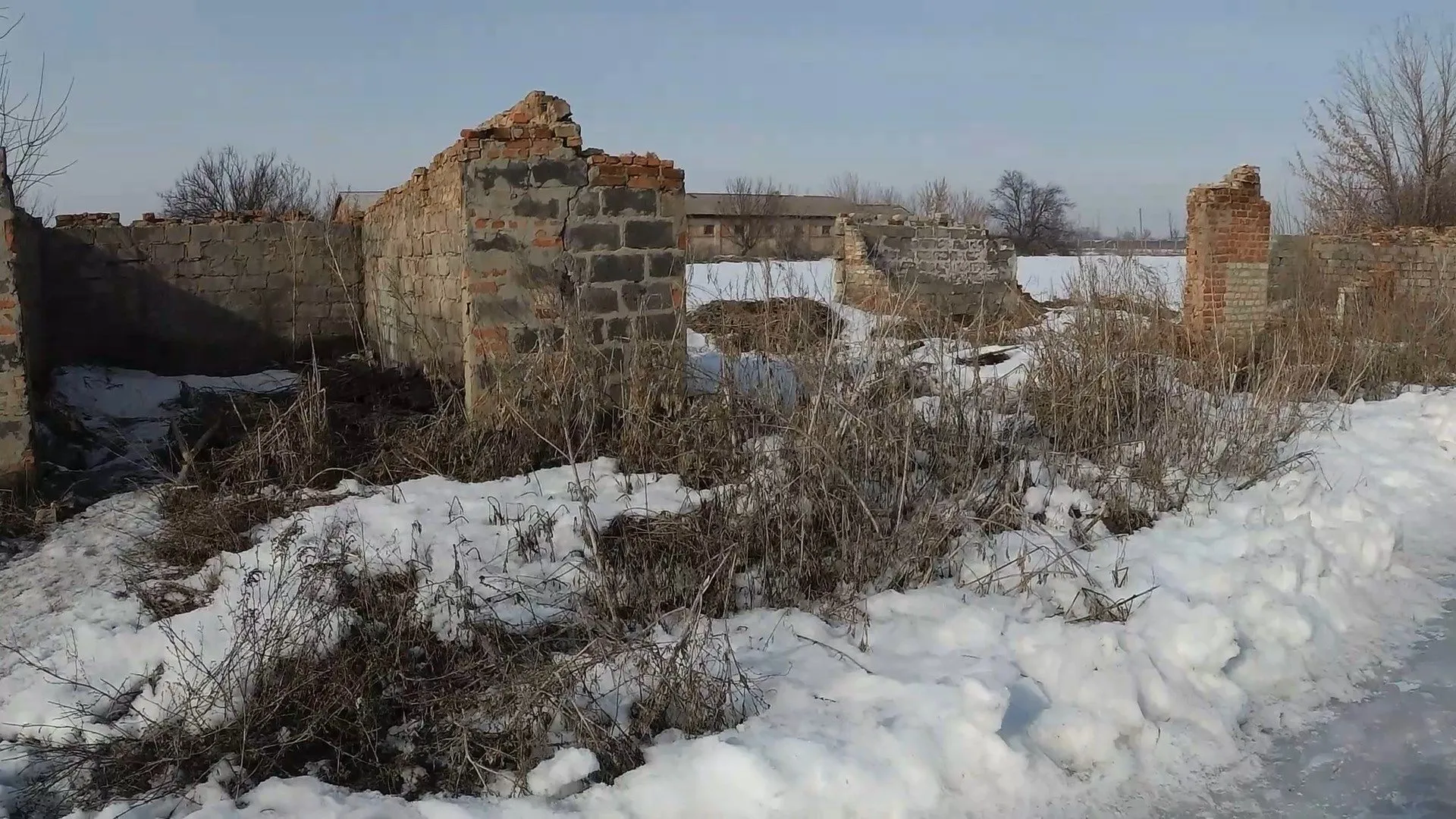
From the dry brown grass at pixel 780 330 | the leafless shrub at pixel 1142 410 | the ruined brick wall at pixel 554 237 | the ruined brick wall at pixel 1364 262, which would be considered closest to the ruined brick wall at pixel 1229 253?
the ruined brick wall at pixel 1364 262

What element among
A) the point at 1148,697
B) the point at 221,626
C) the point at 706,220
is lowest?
the point at 1148,697

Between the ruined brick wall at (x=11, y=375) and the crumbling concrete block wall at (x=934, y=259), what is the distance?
1105cm

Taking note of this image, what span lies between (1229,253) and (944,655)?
9.39 m

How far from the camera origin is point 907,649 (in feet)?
11.6

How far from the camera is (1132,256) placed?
679 centimetres

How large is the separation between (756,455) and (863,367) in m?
0.81

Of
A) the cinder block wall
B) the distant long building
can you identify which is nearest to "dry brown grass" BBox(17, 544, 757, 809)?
the cinder block wall

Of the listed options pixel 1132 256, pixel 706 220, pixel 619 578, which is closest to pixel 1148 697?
pixel 619 578

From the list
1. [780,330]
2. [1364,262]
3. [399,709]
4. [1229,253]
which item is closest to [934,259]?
[1229,253]

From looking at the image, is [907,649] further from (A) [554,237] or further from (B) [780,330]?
(A) [554,237]

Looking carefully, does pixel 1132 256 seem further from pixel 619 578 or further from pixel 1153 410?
pixel 619 578

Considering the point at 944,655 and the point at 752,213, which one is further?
the point at 752,213

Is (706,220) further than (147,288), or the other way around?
(706,220)

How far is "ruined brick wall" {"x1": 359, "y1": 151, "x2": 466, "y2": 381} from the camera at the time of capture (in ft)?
20.7
